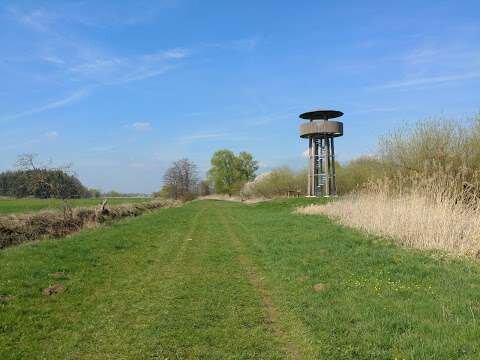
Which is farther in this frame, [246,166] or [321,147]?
[246,166]

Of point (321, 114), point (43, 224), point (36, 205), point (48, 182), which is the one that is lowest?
point (43, 224)

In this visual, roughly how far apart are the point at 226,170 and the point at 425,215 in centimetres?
9718

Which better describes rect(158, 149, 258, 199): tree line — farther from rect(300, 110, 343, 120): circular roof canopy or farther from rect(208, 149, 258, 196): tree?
rect(300, 110, 343, 120): circular roof canopy

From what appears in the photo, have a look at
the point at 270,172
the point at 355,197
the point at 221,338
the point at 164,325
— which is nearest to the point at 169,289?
the point at 164,325

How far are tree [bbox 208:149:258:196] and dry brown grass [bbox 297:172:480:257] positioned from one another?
88911mm

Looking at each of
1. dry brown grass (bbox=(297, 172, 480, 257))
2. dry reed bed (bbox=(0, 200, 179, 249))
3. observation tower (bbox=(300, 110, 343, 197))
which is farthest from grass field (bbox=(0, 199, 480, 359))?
observation tower (bbox=(300, 110, 343, 197))

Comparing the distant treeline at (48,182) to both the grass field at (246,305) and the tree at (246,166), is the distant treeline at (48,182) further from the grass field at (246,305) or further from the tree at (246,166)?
the tree at (246,166)

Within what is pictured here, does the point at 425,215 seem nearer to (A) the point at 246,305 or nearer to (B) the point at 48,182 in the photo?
(A) the point at 246,305

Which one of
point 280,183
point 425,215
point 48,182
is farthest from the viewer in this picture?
point 280,183

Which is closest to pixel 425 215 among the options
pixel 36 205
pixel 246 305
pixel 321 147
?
pixel 246 305

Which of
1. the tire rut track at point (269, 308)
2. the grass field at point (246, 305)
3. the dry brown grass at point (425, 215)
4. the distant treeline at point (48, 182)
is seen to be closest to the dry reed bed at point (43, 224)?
the distant treeline at point (48, 182)

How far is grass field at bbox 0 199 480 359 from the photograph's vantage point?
228 inches

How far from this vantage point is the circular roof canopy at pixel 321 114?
45.5 metres

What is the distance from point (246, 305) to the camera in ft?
26.4
